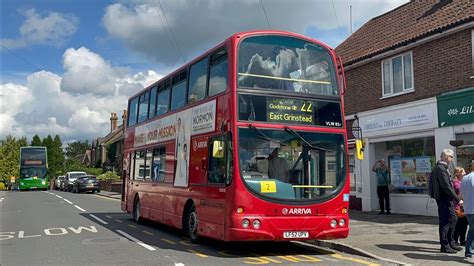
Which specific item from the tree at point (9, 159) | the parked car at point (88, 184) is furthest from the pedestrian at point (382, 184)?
the tree at point (9, 159)

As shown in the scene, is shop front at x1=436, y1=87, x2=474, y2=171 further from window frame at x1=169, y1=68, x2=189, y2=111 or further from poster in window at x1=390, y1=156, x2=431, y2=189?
window frame at x1=169, y1=68, x2=189, y2=111

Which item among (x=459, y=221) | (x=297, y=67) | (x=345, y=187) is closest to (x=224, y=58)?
(x=297, y=67)

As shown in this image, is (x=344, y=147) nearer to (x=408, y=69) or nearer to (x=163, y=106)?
(x=163, y=106)

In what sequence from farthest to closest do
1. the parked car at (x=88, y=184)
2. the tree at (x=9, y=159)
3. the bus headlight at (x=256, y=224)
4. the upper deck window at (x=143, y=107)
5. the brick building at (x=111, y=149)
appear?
the tree at (x=9, y=159)
the brick building at (x=111, y=149)
the parked car at (x=88, y=184)
the upper deck window at (x=143, y=107)
the bus headlight at (x=256, y=224)

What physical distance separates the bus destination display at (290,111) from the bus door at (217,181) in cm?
102

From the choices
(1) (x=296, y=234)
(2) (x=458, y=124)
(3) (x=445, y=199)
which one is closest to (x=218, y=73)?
(1) (x=296, y=234)

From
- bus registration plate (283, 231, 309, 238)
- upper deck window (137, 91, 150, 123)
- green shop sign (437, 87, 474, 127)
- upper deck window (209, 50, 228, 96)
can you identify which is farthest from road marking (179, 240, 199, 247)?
green shop sign (437, 87, 474, 127)

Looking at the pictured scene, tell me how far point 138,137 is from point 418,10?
11014 millimetres

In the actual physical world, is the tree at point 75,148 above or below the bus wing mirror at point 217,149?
above

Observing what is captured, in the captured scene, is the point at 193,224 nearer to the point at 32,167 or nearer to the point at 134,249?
the point at 134,249

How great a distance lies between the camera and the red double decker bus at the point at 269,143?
28.6 feet

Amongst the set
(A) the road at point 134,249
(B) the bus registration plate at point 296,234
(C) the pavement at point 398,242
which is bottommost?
(A) the road at point 134,249

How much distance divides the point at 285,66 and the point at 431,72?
22.9 ft

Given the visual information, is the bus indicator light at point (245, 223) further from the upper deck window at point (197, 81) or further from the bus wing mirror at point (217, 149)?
the upper deck window at point (197, 81)
